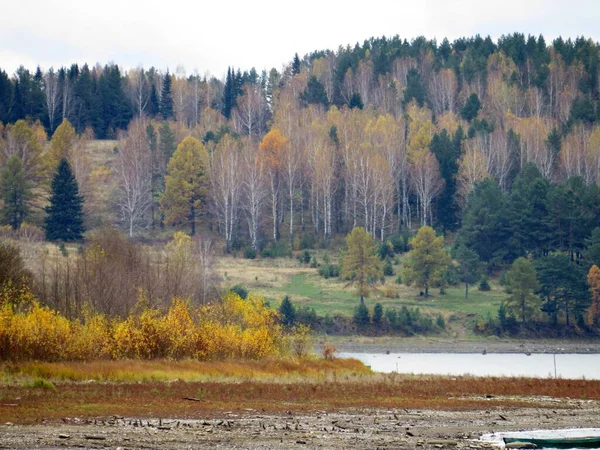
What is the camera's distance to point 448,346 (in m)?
73.0

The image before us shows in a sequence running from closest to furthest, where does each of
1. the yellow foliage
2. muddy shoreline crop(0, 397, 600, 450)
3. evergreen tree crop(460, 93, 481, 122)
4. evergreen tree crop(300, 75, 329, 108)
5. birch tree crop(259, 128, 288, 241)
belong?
muddy shoreline crop(0, 397, 600, 450) < the yellow foliage < birch tree crop(259, 128, 288, 241) < evergreen tree crop(460, 93, 481, 122) < evergreen tree crop(300, 75, 329, 108)

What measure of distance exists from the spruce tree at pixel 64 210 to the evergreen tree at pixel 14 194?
9.24 ft

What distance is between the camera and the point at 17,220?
9506 centimetres

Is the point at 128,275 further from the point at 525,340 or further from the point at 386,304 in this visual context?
the point at 525,340

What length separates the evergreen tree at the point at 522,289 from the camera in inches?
2963

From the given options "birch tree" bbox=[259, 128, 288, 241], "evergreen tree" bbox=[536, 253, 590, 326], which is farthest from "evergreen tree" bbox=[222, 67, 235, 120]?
"evergreen tree" bbox=[536, 253, 590, 326]

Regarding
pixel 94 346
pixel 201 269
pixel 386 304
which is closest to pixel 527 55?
pixel 386 304

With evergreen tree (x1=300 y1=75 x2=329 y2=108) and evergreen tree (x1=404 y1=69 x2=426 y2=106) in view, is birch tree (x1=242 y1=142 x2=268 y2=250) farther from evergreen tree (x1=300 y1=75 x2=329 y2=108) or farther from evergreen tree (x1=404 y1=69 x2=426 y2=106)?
evergreen tree (x1=404 y1=69 x2=426 y2=106)

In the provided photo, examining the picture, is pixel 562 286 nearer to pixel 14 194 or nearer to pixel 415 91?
pixel 14 194

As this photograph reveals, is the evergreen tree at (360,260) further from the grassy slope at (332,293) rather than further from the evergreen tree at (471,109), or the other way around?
the evergreen tree at (471,109)

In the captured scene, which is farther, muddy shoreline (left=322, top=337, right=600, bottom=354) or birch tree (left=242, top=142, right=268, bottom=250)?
birch tree (left=242, top=142, right=268, bottom=250)

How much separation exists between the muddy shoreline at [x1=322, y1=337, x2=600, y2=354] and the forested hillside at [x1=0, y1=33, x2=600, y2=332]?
15.2 ft

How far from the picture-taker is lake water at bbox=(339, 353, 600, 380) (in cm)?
5725

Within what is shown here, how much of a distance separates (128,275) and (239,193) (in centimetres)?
4878
